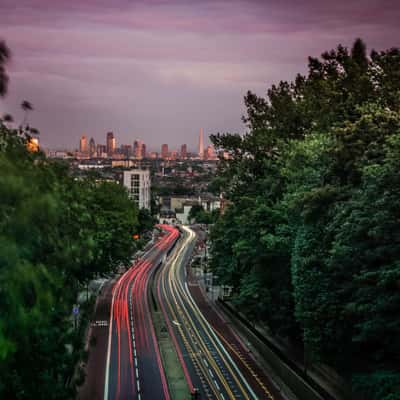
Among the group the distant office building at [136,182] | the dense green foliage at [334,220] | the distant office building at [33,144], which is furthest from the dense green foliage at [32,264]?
the distant office building at [136,182]

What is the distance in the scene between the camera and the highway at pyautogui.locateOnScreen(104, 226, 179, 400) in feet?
88.1

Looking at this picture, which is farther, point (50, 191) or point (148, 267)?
point (148, 267)

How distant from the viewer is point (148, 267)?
73.9m

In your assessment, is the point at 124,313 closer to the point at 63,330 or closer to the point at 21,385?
the point at 63,330

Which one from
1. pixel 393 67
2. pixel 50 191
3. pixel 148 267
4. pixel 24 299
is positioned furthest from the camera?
pixel 148 267

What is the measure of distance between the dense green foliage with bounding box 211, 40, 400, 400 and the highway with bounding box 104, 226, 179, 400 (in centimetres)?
642

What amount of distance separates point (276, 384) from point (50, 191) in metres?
20.9

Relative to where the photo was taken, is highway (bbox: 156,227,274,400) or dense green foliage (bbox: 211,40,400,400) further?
highway (bbox: 156,227,274,400)

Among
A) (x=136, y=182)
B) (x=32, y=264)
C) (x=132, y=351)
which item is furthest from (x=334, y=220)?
(x=136, y=182)

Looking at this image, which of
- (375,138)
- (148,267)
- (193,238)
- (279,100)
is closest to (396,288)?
(375,138)

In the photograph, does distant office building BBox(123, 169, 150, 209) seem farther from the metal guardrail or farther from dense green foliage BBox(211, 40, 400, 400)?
dense green foliage BBox(211, 40, 400, 400)

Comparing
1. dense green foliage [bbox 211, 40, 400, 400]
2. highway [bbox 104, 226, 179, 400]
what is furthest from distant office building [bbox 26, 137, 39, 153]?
highway [bbox 104, 226, 179, 400]

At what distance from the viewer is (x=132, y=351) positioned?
3344 cm

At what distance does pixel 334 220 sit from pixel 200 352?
47.1ft
